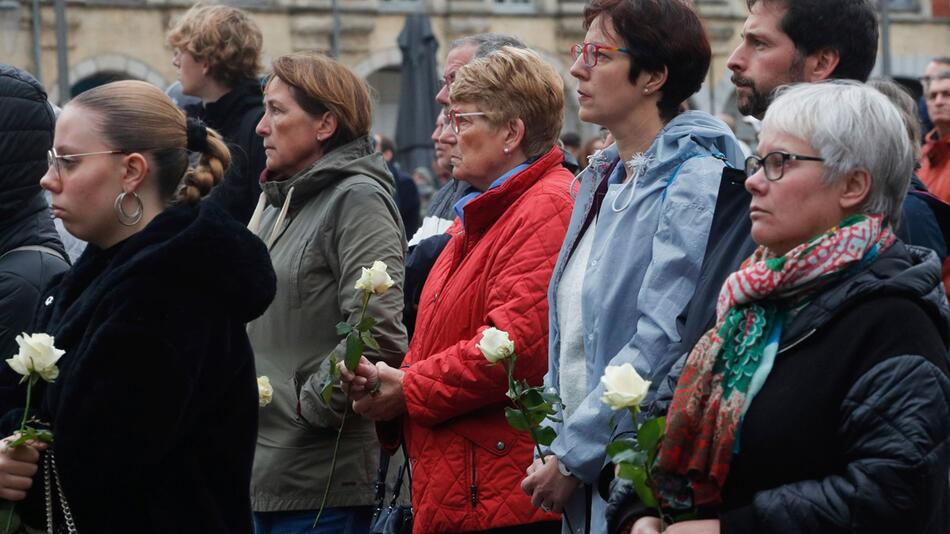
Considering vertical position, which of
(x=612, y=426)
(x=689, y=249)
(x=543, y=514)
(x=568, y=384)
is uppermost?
(x=689, y=249)

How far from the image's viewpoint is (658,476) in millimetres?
3189

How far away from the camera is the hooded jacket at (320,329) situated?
498cm

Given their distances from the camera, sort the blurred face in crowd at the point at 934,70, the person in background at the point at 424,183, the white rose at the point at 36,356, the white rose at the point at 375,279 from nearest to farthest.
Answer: the white rose at the point at 36,356 < the white rose at the point at 375,279 < the blurred face in crowd at the point at 934,70 < the person in background at the point at 424,183

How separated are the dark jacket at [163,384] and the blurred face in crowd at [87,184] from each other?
0.11m

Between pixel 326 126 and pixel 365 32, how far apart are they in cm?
2243

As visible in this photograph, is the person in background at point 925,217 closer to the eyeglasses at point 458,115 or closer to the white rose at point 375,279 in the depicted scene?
the eyeglasses at point 458,115

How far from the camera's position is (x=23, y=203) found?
4742 mm

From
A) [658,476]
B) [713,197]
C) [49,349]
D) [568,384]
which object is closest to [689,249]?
[713,197]

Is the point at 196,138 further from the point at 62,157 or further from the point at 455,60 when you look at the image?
the point at 455,60

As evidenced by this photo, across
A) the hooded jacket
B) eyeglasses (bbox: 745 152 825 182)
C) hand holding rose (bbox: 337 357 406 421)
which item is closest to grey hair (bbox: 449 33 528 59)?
the hooded jacket

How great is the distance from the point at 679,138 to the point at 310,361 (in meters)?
1.66

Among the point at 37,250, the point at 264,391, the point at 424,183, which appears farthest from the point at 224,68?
the point at 424,183

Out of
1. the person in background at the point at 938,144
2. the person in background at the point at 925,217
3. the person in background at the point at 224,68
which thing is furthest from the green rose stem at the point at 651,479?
the person in background at the point at 938,144

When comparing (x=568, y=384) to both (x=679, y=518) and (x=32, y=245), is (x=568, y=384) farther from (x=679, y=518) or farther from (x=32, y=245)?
(x=32, y=245)
